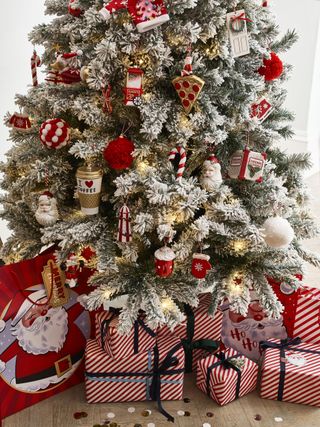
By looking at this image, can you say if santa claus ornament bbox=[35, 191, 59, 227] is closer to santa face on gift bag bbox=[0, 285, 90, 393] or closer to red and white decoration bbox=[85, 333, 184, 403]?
santa face on gift bag bbox=[0, 285, 90, 393]

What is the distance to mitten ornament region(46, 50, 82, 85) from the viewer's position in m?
1.75

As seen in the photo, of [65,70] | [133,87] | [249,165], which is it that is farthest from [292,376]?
[65,70]

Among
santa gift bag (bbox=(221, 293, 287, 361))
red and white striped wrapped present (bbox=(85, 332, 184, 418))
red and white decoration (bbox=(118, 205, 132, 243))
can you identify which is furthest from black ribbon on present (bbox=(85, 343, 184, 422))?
red and white decoration (bbox=(118, 205, 132, 243))

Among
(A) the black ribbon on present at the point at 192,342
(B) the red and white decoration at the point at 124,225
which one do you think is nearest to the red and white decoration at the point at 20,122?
(B) the red and white decoration at the point at 124,225

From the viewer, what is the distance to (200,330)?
208 centimetres

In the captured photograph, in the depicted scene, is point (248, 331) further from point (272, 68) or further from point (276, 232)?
point (272, 68)

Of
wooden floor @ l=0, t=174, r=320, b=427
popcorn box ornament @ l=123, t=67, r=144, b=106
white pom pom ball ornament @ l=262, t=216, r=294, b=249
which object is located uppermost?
popcorn box ornament @ l=123, t=67, r=144, b=106

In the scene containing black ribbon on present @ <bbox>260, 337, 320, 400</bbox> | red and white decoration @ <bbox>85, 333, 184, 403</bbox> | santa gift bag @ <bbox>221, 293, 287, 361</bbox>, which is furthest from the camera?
santa gift bag @ <bbox>221, 293, 287, 361</bbox>

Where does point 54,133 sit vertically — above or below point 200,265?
above

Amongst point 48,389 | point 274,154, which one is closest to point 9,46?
point 274,154

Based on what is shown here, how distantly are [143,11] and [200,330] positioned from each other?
1.15m

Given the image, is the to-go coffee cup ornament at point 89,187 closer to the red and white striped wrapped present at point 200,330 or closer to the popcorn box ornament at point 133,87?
the popcorn box ornament at point 133,87

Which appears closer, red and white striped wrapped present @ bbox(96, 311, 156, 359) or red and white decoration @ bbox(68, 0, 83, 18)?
red and white decoration @ bbox(68, 0, 83, 18)

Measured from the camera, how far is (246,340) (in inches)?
84.2
